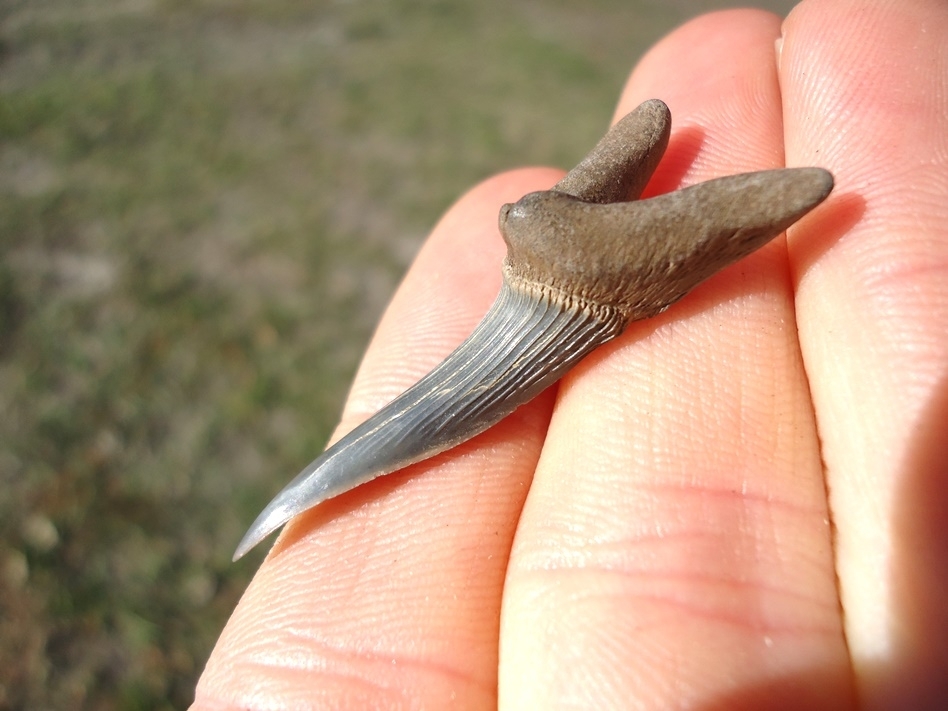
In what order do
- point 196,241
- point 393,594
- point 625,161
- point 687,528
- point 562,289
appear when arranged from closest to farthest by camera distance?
point 687,528 < point 393,594 < point 562,289 < point 625,161 < point 196,241

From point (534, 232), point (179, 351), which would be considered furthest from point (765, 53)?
point (179, 351)

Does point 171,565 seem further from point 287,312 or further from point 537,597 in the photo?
point 537,597

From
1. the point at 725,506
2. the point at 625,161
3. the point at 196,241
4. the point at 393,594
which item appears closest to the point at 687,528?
the point at 725,506

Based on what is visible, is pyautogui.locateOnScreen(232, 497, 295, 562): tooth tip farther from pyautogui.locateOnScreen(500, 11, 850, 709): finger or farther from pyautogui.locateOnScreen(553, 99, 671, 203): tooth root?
pyautogui.locateOnScreen(553, 99, 671, 203): tooth root

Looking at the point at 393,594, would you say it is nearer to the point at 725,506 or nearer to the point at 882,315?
the point at 725,506

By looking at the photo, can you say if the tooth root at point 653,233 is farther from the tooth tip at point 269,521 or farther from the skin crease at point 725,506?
the tooth tip at point 269,521

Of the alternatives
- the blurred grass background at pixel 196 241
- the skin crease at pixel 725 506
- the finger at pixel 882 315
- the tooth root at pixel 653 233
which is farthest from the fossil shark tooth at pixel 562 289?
the blurred grass background at pixel 196 241
